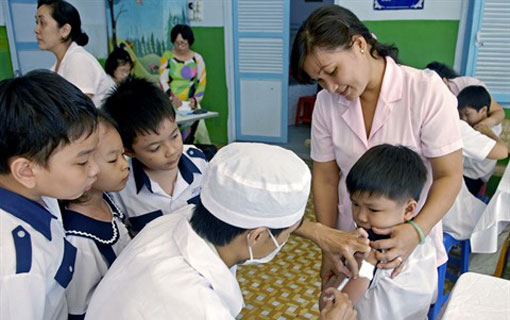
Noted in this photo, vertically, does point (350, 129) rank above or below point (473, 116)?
above

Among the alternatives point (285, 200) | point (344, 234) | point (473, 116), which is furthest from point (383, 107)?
point (473, 116)

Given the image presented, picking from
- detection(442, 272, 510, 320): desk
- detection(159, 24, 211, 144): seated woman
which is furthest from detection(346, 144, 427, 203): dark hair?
detection(159, 24, 211, 144): seated woman

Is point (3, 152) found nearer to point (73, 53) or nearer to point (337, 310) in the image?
point (337, 310)

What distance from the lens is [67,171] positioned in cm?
93

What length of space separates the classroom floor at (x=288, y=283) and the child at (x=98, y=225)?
123 cm

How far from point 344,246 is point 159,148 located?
2.02ft

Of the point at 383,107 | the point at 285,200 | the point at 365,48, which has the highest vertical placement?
the point at 365,48

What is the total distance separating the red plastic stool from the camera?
21.0ft

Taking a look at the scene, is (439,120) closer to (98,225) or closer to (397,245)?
(397,245)

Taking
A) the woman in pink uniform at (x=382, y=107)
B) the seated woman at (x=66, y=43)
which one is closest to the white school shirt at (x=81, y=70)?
the seated woman at (x=66, y=43)

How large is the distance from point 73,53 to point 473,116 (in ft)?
7.92

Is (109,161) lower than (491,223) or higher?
higher

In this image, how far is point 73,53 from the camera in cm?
232

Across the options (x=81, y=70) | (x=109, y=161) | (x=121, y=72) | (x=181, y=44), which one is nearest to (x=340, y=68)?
(x=109, y=161)
